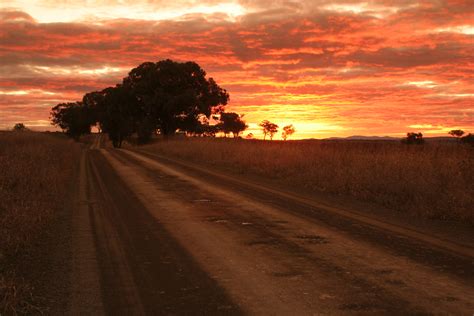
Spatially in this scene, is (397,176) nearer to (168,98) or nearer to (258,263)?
(258,263)

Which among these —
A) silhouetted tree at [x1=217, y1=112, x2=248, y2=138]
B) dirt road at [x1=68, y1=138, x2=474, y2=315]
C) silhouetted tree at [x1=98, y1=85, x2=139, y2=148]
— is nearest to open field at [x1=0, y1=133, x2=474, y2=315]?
dirt road at [x1=68, y1=138, x2=474, y2=315]

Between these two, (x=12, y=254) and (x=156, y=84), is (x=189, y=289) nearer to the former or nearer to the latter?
(x=12, y=254)

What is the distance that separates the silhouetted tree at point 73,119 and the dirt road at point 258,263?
103078mm

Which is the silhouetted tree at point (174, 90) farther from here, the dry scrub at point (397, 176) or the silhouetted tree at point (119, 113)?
the dry scrub at point (397, 176)

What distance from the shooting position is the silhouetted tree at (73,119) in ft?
362

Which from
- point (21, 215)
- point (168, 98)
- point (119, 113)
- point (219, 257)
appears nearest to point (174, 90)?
point (168, 98)

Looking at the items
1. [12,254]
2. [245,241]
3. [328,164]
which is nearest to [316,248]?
[245,241]

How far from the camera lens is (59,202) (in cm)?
1116

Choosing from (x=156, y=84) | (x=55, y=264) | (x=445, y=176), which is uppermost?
(x=156, y=84)

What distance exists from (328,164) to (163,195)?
25.2 feet

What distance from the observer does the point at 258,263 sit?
19.9 feet

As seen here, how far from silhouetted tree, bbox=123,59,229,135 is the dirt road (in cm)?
4771

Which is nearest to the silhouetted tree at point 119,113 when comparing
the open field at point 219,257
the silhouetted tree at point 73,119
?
the silhouetted tree at point 73,119

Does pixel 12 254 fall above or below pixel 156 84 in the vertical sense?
below
